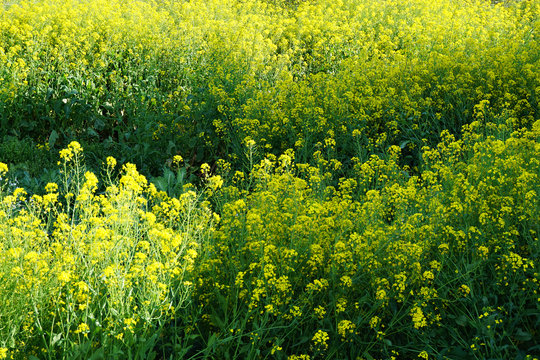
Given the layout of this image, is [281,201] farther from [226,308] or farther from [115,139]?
[115,139]

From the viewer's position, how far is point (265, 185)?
14.0ft

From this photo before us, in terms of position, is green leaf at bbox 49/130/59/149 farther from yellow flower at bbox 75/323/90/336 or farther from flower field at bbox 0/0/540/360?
→ yellow flower at bbox 75/323/90/336

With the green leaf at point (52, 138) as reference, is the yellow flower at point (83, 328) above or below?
above

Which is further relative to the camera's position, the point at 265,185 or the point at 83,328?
the point at 265,185

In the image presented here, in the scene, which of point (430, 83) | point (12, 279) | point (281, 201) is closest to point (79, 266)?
point (12, 279)

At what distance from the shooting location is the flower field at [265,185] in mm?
2969

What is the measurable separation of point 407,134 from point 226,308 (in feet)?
11.4

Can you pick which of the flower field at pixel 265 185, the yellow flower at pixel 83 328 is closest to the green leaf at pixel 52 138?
the flower field at pixel 265 185

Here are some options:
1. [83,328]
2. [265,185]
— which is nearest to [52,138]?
[265,185]

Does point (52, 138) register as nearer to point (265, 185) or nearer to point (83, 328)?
point (265, 185)

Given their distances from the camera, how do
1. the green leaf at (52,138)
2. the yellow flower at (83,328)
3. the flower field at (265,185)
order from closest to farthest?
the yellow flower at (83,328) → the flower field at (265,185) → the green leaf at (52,138)

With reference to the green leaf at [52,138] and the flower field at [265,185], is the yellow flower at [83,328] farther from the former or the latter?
the green leaf at [52,138]

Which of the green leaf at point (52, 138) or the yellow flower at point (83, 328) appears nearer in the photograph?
the yellow flower at point (83, 328)

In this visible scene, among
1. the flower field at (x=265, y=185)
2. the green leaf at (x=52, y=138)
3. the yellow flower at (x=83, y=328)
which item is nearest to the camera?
the yellow flower at (x=83, y=328)
